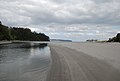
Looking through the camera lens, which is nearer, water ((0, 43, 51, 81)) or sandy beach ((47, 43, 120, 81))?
sandy beach ((47, 43, 120, 81))

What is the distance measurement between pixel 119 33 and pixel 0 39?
88.7 m

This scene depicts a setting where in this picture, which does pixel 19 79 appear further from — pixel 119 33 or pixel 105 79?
pixel 119 33

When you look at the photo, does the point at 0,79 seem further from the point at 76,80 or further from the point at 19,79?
the point at 76,80

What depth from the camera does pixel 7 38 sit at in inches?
5881

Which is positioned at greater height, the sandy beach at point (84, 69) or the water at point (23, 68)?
the sandy beach at point (84, 69)

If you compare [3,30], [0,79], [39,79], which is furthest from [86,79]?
[3,30]

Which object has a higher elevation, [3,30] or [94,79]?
[3,30]

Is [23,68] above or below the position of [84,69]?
below

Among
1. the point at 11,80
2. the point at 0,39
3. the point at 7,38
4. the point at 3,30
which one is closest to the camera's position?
the point at 11,80

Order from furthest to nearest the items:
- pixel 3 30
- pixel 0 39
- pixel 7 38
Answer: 1. pixel 7 38
2. pixel 3 30
3. pixel 0 39

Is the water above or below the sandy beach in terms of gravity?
below

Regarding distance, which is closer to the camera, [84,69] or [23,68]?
[84,69]

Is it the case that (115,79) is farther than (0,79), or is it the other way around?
(0,79)

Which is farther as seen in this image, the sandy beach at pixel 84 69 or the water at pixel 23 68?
the water at pixel 23 68
